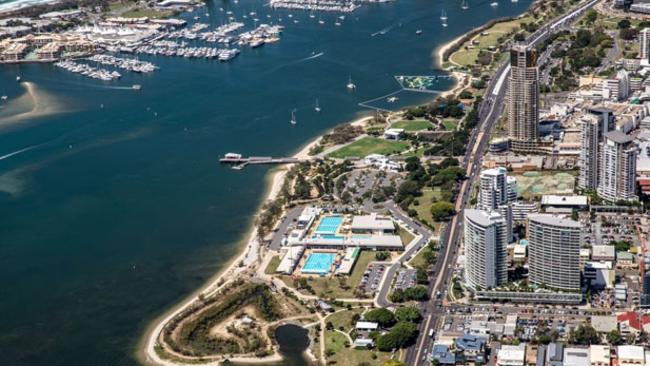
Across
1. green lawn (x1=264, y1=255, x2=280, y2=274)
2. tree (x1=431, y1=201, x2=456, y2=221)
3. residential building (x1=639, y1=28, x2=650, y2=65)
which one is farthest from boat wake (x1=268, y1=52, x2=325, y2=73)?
green lawn (x1=264, y1=255, x2=280, y2=274)

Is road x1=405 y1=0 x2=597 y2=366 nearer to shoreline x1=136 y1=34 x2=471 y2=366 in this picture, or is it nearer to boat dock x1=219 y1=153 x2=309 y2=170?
shoreline x1=136 y1=34 x2=471 y2=366

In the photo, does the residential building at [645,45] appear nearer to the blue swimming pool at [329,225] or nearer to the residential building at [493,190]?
the residential building at [493,190]

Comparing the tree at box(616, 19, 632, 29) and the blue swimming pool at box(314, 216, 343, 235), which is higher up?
the blue swimming pool at box(314, 216, 343, 235)

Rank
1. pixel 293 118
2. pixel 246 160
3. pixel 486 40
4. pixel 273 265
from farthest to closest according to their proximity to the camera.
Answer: pixel 486 40 < pixel 293 118 < pixel 246 160 < pixel 273 265

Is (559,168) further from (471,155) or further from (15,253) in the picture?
(15,253)

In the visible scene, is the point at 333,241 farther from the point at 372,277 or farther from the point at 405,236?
the point at 372,277

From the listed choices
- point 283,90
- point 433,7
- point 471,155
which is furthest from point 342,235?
point 433,7

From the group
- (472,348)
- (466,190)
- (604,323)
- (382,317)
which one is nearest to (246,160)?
(466,190)
